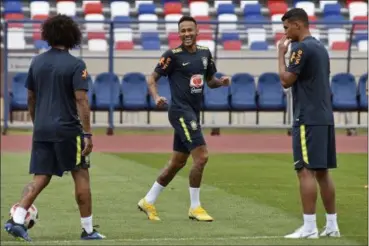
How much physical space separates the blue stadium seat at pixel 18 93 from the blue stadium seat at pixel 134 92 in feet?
8.71

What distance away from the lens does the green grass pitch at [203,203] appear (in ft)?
34.3

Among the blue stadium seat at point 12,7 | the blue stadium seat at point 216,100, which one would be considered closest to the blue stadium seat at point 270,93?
the blue stadium seat at point 216,100

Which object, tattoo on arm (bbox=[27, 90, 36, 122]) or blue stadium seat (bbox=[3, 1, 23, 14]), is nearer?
tattoo on arm (bbox=[27, 90, 36, 122])

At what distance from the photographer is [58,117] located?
10086 millimetres

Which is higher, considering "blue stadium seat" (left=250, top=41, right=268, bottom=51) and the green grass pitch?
"blue stadium seat" (left=250, top=41, right=268, bottom=51)

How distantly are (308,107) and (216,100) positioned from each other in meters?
19.3

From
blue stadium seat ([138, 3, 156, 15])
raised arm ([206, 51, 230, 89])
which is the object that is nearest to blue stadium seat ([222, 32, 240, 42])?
blue stadium seat ([138, 3, 156, 15])

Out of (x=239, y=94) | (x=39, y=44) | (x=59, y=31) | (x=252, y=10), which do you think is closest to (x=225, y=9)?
(x=252, y=10)

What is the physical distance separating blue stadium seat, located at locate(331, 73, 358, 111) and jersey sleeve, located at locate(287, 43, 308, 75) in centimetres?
1940

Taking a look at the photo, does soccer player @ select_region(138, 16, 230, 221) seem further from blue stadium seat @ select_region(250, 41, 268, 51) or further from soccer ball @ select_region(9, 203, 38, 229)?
blue stadium seat @ select_region(250, 41, 268, 51)

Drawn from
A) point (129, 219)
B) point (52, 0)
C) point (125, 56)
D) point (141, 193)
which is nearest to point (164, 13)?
point (52, 0)

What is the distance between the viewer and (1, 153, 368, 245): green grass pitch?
10453 mm

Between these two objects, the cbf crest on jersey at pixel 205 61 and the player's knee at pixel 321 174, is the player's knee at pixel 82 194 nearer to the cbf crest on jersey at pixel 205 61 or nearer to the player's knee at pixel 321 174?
the player's knee at pixel 321 174

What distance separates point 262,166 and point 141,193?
5367mm
